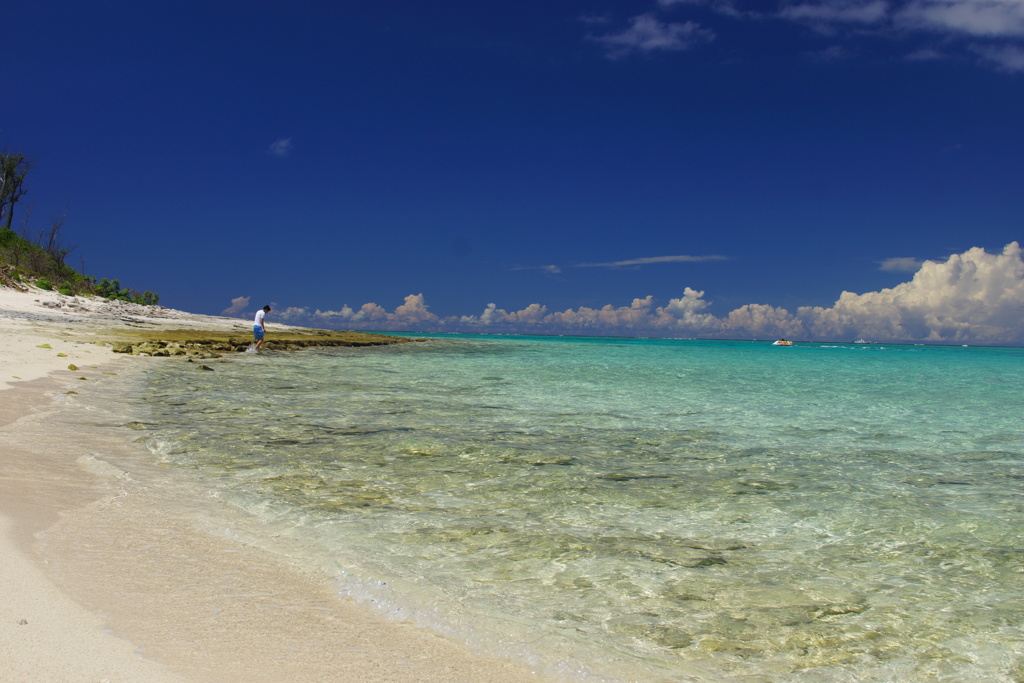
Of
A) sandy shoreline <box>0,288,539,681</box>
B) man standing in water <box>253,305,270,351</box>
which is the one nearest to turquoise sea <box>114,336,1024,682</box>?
sandy shoreline <box>0,288,539,681</box>

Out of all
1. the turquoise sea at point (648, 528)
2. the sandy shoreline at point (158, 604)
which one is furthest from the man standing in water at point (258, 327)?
the sandy shoreline at point (158, 604)

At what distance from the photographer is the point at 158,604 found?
10.1 ft

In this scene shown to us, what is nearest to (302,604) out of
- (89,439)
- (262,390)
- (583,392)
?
(89,439)

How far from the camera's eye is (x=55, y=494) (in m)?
4.78

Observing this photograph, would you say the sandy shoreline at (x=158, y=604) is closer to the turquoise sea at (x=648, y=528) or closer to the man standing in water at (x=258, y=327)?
the turquoise sea at (x=648, y=528)

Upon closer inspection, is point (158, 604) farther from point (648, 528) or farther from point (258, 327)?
point (258, 327)

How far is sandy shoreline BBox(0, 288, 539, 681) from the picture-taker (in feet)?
8.30

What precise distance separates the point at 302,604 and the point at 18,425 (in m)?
6.37

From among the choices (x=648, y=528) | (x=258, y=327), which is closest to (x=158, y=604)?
(x=648, y=528)

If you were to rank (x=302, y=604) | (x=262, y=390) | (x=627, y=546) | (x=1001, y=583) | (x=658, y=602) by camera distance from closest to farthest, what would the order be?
(x=302, y=604)
(x=658, y=602)
(x=1001, y=583)
(x=627, y=546)
(x=262, y=390)

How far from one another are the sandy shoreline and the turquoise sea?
31 centimetres

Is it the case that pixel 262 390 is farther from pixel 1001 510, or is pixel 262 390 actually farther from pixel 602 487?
pixel 1001 510

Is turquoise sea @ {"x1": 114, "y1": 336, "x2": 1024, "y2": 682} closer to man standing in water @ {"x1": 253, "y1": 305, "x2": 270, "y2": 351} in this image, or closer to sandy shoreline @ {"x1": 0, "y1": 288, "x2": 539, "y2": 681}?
sandy shoreline @ {"x1": 0, "y1": 288, "x2": 539, "y2": 681}

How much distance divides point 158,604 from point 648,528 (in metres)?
3.68
